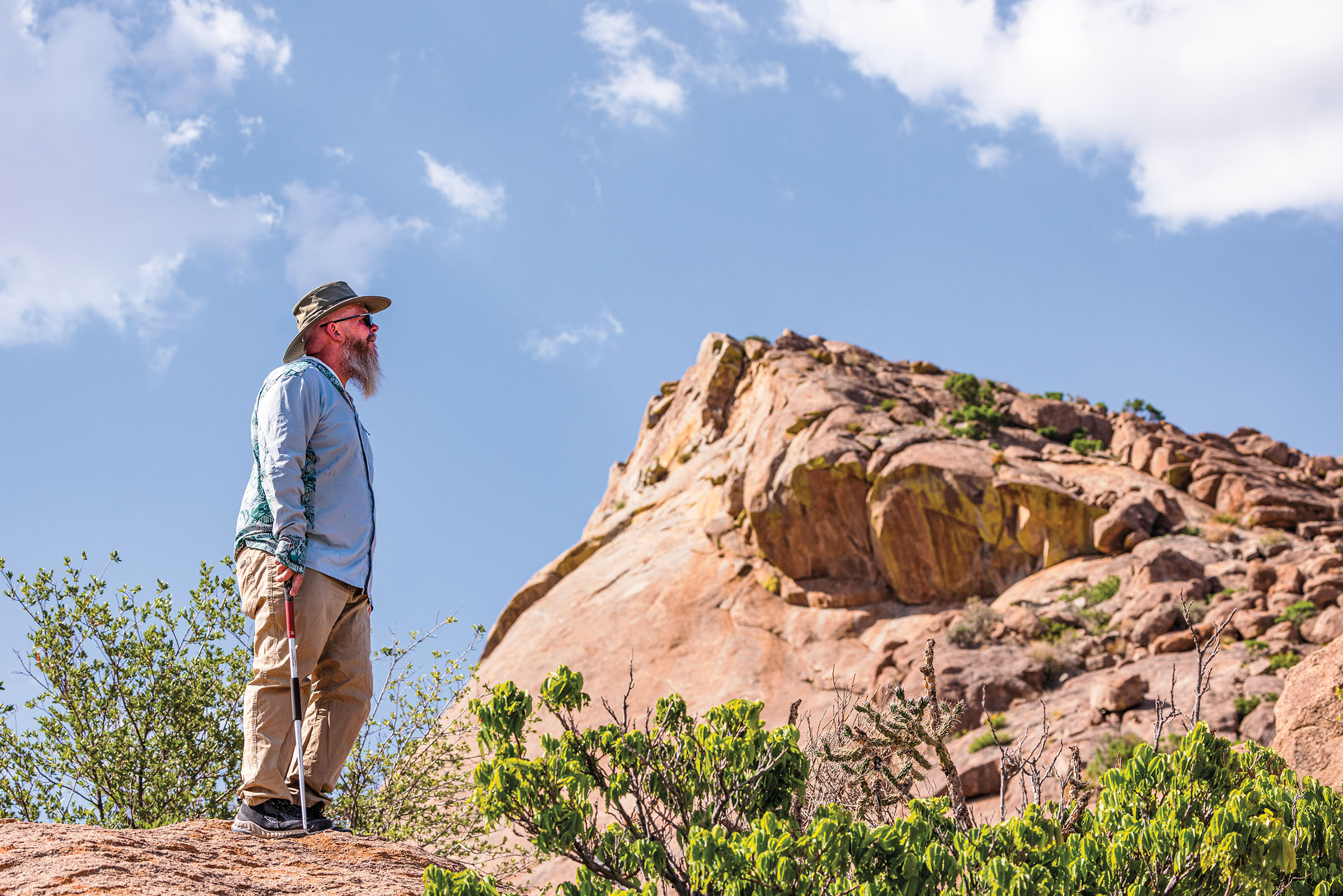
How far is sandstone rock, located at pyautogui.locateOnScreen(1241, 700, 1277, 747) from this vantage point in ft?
44.9

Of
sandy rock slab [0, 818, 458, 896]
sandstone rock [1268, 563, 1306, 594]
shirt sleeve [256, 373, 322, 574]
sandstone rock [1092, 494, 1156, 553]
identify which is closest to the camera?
sandy rock slab [0, 818, 458, 896]

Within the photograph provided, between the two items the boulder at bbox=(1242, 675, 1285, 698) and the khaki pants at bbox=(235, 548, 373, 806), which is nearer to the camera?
the khaki pants at bbox=(235, 548, 373, 806)

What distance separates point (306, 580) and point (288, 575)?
0.16 meters

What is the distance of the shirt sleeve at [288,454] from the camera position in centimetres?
428

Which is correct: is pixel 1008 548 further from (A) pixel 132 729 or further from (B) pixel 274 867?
(B) pixel 274 867

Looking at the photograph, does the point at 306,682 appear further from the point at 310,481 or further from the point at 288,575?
the point at 310,481

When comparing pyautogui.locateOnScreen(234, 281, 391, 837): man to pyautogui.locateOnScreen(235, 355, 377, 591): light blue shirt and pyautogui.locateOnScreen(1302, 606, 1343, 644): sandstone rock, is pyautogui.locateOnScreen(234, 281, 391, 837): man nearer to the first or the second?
pyautogui.locateOnScreen(235, 355, 377, 591): light blue shirt

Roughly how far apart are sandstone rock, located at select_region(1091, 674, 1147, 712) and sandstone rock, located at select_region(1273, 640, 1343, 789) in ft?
32.2

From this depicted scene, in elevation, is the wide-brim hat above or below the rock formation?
below

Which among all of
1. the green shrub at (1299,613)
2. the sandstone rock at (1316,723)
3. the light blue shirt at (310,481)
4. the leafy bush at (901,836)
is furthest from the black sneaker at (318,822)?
the green shrub at (1299,613)

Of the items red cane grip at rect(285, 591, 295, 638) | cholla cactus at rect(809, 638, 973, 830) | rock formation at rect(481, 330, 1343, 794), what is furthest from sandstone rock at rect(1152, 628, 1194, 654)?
red cane grip at rect(285, 591, 295, 638)

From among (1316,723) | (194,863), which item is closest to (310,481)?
(194,863)

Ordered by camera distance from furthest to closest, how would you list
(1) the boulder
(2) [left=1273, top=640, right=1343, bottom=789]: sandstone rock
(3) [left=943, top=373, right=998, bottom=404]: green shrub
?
(3) [left=943, top=373, right=998, bottom=404]: green shrub
(1) the boulder
(2) [left=1273, top=640, right=1343, bottom=789]: sandstone rock

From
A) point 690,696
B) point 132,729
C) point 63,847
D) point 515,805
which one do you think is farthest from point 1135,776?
point 690,696
